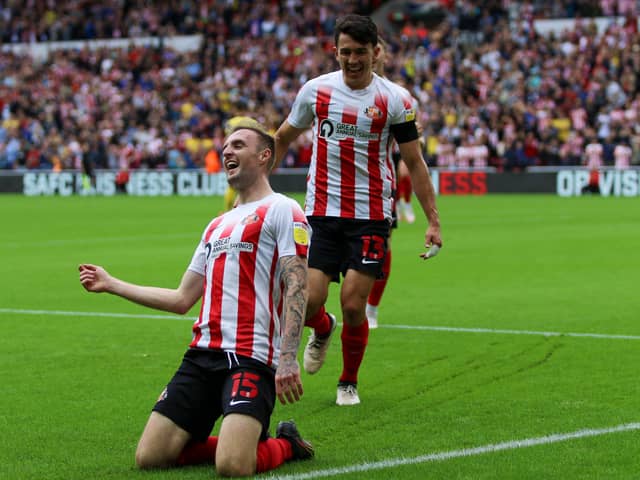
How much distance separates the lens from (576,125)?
38.0 meters

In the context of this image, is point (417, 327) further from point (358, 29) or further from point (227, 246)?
point (227, 246)

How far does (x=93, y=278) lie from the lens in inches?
218

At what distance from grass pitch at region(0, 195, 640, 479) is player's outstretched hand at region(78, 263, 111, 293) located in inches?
33.4

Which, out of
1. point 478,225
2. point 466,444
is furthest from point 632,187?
point 466,444

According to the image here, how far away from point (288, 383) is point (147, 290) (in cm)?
95

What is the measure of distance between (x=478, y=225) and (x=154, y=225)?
666 cm

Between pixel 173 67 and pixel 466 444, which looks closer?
pixel 466 444

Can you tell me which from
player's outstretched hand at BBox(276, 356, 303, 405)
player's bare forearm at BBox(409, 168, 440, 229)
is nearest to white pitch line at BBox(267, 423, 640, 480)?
player's outstretched hand at BBox(276, 356, 303, 405)

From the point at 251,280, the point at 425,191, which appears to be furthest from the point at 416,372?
the point at 251,280

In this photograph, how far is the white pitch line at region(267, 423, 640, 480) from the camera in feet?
17.7

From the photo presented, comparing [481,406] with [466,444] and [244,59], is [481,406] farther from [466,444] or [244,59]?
[244,59]

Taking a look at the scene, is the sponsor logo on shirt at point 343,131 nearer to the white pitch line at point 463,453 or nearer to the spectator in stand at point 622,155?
the white pitch line at point 463,453

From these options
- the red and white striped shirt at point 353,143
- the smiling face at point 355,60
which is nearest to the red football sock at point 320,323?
the red and white striped shirt at point 353,143

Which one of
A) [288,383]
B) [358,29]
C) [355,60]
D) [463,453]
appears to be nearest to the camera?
[288,383]
